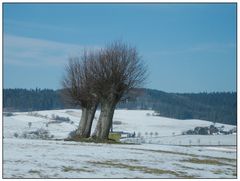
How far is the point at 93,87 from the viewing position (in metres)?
43.8

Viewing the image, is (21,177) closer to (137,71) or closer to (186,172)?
(186,172)

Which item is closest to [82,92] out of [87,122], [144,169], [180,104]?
[87,122]

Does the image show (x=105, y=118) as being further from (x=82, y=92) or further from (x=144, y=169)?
(x=144, y=169)

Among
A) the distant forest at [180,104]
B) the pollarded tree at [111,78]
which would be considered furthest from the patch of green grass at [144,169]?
the distant forest at [180,104]

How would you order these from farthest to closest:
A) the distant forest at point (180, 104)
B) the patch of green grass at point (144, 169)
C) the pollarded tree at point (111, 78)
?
the distant forest at point (180, 104) → the pollarded tree at point (111, 78) → the patch of green grass at point (144, 169)

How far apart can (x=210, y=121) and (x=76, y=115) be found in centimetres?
4920

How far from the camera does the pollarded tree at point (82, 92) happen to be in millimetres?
47031

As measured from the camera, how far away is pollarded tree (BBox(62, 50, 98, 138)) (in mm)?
47031

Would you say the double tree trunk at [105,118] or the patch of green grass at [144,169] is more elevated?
the double tree trunk at [105,118]

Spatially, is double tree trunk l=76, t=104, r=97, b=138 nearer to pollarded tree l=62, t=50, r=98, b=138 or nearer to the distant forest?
pollarded tree l=62, t=50, r=98, b=138

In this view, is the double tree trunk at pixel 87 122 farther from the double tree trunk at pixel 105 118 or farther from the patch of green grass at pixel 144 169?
the patch of green grass at pixel 144 169

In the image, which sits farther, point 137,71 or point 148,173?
point 137,71

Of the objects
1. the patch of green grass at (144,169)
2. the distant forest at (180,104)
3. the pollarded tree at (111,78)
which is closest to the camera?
the patch of green grass at (144,169)

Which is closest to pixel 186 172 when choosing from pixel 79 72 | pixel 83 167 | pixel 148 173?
pixel 148 173
